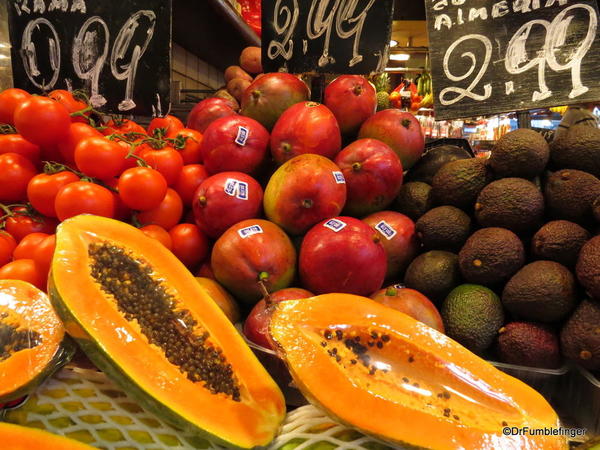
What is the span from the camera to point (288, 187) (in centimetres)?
114

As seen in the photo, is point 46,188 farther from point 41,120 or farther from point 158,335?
point 158,335

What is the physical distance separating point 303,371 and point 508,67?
1.38m

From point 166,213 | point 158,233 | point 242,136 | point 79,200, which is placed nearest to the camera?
point 79,200

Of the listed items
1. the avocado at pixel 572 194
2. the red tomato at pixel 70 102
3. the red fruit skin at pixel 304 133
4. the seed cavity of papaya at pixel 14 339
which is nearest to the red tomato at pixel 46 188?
the red tomato at pixel 70 102

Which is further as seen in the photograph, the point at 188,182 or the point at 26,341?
the point at 188,182

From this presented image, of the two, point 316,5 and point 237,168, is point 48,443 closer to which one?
point 237,168

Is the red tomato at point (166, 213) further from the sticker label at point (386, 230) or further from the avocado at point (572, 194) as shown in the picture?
the avocado at point (572, 194)

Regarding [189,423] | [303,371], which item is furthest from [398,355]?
[189,423]

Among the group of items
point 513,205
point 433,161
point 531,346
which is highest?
point 433,161

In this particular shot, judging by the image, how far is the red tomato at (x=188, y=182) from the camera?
1.34m

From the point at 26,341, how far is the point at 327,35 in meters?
1.46

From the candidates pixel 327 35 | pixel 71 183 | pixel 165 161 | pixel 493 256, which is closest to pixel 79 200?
pixel 71 183

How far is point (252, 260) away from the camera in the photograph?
1048 millimetres

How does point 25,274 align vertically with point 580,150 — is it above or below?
below
